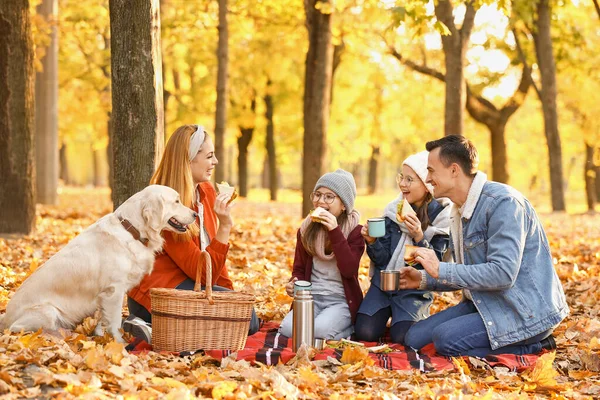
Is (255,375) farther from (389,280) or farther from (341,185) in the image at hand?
(341,185)

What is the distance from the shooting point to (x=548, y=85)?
19906 mm

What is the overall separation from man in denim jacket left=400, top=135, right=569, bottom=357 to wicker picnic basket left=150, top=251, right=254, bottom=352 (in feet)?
4.71

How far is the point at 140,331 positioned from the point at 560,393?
10.3 ft

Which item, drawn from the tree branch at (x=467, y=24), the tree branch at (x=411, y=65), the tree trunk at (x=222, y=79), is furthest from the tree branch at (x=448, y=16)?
the tree branch at (x=411, y=65)

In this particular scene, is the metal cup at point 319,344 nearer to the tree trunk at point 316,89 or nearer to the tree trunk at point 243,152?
the tree trunk at point 316,89

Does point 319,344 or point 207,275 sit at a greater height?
point 207,275

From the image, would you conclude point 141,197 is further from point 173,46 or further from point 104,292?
point 173,46

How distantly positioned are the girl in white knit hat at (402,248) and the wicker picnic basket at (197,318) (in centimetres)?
134

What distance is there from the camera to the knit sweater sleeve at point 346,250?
600cm

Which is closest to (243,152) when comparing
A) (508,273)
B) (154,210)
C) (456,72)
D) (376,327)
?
(456,72)

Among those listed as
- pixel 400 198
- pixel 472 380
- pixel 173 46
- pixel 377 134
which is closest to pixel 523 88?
pixel 377 134

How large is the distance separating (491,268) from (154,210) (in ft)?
8.30

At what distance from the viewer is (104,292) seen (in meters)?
5.56

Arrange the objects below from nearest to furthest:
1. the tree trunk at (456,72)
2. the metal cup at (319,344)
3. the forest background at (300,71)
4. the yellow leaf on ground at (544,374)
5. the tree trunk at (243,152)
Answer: the yellow leaf on ground at (544,374) < the metal cup at (319,344) < the tree trunk at (456,72) < the forest background at (300,71) < the tree trunk at (243,152)
